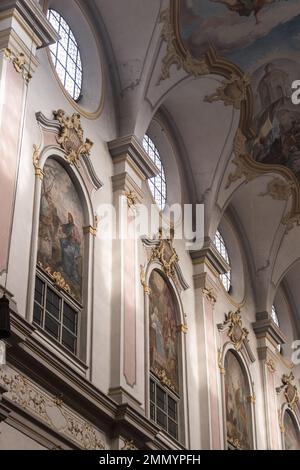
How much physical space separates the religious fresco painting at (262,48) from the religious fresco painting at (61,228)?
484cm

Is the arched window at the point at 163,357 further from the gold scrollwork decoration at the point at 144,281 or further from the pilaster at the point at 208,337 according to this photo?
the pilaster at the point at 208,337

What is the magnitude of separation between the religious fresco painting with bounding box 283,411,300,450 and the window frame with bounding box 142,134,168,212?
7597mm

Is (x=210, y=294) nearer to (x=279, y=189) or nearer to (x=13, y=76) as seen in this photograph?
(x=279, y=189)

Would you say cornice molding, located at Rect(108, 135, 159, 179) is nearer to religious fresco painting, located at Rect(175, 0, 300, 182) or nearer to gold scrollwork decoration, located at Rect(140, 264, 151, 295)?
gold scrollwork decoration, located at Rect(140, 264, 151, 295)

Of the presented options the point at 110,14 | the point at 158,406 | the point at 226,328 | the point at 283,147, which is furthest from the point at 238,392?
the point at 110,14

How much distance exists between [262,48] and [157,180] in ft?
12.0

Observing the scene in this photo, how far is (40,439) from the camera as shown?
11.5 metres

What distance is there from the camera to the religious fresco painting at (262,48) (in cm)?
1772

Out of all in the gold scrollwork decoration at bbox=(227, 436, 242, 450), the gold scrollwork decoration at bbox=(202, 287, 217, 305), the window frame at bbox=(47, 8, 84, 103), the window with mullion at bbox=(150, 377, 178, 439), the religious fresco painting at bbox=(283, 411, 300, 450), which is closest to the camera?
the window frame at bbox=(47, 8, 84, 103)

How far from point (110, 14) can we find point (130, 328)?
20.3 feet

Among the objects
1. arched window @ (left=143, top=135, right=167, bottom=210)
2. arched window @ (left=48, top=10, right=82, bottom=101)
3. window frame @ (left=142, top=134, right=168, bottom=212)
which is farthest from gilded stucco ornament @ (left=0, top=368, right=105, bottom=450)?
arched window @ (left=143, top=135, right=167, bottom=210)

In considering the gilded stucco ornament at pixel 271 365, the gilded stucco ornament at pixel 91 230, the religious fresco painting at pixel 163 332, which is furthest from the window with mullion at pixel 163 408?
the gilded stucco ornament at pixel 271 365

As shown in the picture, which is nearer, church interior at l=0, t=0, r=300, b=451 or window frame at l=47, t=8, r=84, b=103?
church interior at l=0, t=0, r=300, b=451

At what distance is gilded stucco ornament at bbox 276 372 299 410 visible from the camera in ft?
75.9
